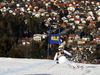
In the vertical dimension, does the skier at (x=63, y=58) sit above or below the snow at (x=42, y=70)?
above

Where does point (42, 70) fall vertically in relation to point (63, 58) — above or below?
below

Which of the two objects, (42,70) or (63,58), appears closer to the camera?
(42,70)

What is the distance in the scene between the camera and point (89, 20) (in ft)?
436

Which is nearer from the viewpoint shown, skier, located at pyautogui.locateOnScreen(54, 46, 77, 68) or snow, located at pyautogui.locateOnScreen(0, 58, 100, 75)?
snow, located at pyautogui.locateOnScreen(0, 58, 100, 75)

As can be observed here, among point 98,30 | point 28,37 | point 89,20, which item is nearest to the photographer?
point 28,37

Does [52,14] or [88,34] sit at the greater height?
[52,14]

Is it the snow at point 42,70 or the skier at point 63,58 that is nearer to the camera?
the snow at point 42,70

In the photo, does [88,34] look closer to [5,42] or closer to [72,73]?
[5,42]

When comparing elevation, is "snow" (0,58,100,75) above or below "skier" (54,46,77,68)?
below

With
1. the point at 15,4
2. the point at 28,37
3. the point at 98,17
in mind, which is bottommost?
the point at 28,37

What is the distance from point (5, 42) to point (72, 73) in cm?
3076

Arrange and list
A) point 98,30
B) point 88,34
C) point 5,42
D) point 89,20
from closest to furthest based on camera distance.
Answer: point 5,42, point 88,34, point 98,30, point 89,20

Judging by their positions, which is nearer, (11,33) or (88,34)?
(11,33)

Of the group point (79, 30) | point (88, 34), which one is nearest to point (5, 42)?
point (88, 34)
